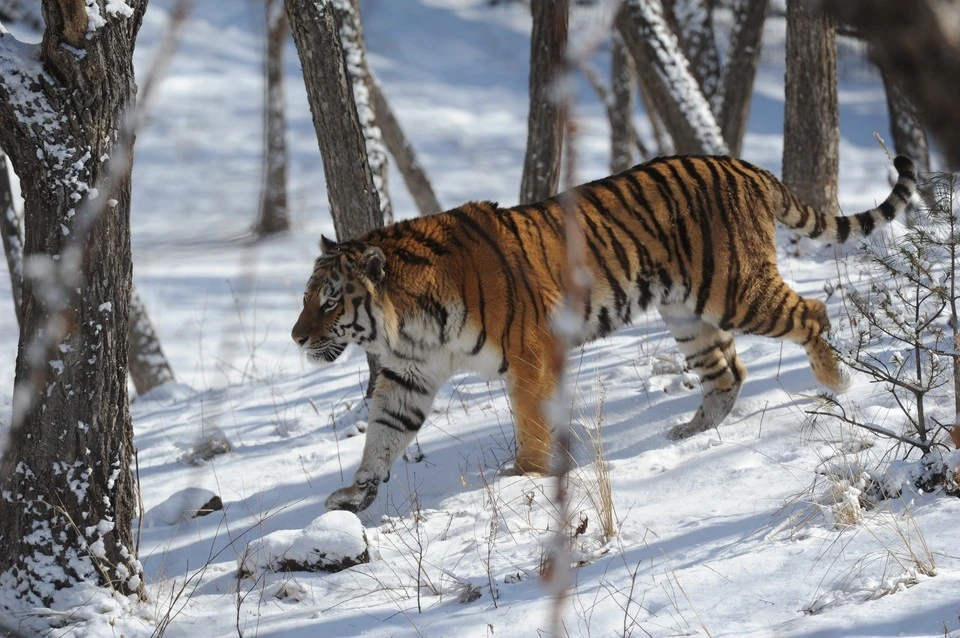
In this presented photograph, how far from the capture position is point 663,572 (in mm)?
3441

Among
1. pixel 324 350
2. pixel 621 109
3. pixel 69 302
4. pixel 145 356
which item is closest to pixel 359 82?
pixel 324 350

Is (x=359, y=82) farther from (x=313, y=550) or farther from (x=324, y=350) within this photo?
(x=313, y=550)

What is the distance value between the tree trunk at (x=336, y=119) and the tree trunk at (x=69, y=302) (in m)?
2.18

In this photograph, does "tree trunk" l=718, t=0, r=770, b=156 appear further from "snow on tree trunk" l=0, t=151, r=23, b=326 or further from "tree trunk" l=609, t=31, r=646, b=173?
"snow on tree trunk" l=0, t=151, r=23, b=326

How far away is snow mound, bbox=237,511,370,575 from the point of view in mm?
3904

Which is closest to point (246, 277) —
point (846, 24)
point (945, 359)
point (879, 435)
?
point (846, 24)

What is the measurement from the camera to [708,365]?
17.3 feet

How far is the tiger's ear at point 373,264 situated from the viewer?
4.79 metres

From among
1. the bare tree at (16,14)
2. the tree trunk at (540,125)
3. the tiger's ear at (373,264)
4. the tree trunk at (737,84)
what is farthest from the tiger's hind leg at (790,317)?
the bare tree at (16,14)

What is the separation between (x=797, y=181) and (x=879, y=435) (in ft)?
15.5

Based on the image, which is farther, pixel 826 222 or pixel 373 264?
pixel 826 222

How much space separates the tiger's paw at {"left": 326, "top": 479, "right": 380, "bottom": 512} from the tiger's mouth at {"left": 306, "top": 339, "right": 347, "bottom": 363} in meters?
0.64

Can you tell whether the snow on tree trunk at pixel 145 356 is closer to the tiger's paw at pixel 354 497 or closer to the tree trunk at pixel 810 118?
the tiger's paw at pixel 354 497

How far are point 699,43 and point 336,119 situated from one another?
18.4ft
